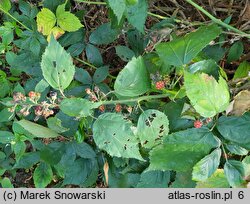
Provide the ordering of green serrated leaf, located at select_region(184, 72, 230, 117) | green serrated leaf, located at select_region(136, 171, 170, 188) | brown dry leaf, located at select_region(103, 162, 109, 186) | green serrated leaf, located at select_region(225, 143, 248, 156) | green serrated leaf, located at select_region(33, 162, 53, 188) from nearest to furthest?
green serrated leaf, located at select_region(184, 72, 230, 117), green serrated leaf, located at select_region(225, 143, 248, 156), green serrated leaf, located at select_region(136, 171, 170, 188), brown dry leaf, located at select_region(103, 162, 109, 186), green serrated leaf, located at select_region(33, 162, 53, 188)

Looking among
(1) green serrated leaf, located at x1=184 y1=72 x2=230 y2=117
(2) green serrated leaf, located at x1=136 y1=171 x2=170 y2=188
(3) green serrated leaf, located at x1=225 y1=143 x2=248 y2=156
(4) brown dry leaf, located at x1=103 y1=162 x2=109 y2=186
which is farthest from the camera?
(4) brown dry leaf, located at x1=103 y1=162 x2=109 y2=186

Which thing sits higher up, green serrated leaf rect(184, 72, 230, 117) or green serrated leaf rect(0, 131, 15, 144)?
green serrated leaf rect(184, 72, 230, 117)

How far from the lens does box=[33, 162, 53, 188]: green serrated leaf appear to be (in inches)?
65.3

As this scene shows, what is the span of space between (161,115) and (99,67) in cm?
49

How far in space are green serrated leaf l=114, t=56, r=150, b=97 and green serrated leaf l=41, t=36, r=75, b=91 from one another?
15cm

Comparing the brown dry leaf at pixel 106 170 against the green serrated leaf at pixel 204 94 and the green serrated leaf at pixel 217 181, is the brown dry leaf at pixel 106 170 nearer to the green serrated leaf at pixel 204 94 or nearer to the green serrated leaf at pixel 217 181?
the green serrated leaf at pixel 217 181

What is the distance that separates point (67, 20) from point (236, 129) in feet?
2.47

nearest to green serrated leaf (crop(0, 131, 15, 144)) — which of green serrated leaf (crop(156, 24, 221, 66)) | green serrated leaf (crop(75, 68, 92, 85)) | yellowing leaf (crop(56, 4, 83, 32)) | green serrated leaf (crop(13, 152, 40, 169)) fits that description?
green serrated leaf (crop(13, 152, 40, 169))

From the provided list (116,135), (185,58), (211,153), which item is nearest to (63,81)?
(116,135)

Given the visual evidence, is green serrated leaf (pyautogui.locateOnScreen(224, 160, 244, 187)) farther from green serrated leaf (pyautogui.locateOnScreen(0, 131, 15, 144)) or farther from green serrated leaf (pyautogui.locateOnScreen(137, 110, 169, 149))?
green serrated leaf (pyautogui.locateOnScreen(0, 131, 15, 144))

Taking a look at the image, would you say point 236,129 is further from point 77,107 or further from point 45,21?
point 45,21

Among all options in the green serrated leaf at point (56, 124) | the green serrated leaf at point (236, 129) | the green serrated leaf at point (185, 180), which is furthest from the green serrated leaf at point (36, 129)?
the green serrated leaf at point (236, 129)

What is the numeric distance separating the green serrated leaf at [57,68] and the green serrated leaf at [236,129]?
0.49 m

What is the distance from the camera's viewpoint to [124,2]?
3.84 ft
